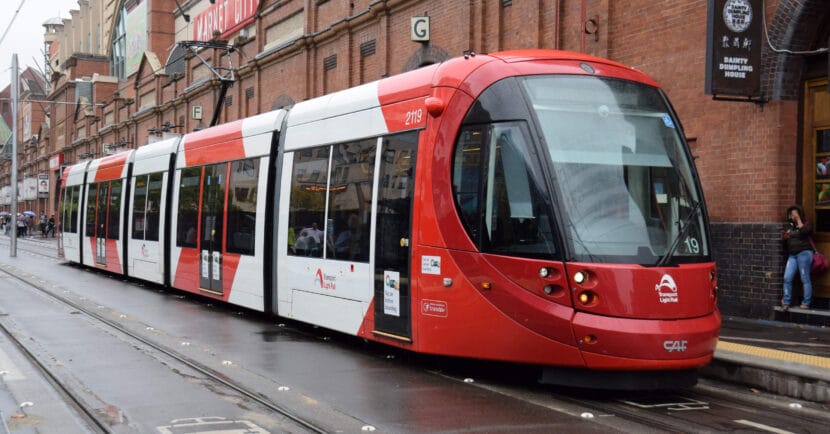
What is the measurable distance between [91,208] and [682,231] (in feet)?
65.7

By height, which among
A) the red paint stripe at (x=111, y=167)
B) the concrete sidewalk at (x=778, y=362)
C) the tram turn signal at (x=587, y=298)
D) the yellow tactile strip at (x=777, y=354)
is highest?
the red paint stripe at (x=111, y=167)

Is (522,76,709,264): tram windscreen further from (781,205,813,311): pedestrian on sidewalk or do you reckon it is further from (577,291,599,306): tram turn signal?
(781,205,813,311): pedestrian on sidewalk

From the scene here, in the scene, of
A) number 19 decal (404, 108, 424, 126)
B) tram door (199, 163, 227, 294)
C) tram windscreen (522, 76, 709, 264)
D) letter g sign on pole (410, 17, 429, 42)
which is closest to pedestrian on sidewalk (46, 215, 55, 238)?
letter g sign on pole (410, 17, 429, 42)

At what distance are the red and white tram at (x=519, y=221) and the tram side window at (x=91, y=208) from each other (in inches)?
573

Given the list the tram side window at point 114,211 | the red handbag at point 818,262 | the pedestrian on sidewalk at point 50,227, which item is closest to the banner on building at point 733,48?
the red handbag at point 818,262

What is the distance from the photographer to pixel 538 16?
1772cm

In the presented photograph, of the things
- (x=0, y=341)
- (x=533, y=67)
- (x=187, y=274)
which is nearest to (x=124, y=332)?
(x=0, y=341)

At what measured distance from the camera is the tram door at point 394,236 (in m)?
9.28

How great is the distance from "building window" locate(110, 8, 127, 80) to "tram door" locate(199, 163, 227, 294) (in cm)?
5072

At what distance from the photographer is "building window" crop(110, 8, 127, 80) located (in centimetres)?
Answer: 6291

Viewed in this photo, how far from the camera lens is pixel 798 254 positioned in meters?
12.7

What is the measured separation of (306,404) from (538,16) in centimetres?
1212

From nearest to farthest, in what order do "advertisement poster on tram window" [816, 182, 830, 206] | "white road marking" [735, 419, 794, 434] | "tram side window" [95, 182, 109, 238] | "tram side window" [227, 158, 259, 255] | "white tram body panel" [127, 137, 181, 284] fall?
"white road marking" [735, 419, 794, 434] < "advertisement poster on tram window" [816, 182, 830, 206] < "tram side window" [227, 158, 259, 255] < "white tram body panel" [127, 137, 181, 284] < "tram side window" [95, 182, 109, 238]

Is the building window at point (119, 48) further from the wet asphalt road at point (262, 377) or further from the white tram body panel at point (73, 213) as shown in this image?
the wet asphalt road at point (262, 377)
